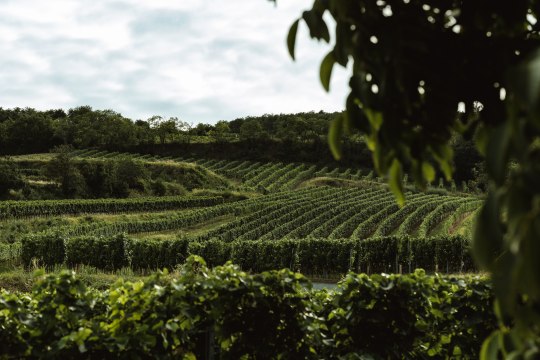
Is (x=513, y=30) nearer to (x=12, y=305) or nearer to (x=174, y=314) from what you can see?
(x=174, y=314)

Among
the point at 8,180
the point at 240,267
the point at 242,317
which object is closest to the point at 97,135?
the point at 8,180

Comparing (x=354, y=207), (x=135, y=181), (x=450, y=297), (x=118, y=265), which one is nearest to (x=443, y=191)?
(x=354, y=207)

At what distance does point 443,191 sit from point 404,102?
242ft

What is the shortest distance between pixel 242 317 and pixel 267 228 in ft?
137

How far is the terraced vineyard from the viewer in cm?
3181

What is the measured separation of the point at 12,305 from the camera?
390 centimetres

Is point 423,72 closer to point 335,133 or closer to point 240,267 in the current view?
point 335,133

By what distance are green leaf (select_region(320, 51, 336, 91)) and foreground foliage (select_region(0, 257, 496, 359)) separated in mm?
2468

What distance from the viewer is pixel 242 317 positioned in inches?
169

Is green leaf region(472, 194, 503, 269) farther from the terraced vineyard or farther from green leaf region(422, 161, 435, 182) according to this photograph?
the terraced vineyard

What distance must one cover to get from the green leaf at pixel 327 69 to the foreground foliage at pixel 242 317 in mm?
2468

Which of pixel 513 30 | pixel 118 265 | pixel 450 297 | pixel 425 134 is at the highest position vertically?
pixel 513 30

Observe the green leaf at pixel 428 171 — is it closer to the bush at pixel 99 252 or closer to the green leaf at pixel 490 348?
the green leaf at pixel 490 348

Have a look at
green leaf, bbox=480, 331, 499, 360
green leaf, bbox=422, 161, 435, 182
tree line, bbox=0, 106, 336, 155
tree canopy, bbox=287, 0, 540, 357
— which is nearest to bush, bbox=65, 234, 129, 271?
green leaf, bbox=422, 161, 435, 182
